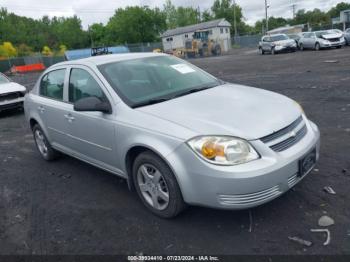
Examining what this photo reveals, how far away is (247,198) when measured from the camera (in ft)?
9.78

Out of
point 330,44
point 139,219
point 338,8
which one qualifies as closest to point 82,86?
point 139,219

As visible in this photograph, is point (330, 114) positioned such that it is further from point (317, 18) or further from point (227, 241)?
point (317, 18)

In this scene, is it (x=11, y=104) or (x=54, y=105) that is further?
(x=11, y=104)

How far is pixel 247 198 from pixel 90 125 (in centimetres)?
207

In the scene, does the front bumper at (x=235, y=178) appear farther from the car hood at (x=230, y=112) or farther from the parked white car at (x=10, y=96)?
the parked white car at (x=10, y=96)

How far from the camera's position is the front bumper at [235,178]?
9.55ft

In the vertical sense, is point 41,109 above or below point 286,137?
above

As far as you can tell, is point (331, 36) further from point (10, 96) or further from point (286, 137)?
point (286, 137)

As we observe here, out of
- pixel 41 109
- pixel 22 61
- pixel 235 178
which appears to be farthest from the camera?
pixel 22 61

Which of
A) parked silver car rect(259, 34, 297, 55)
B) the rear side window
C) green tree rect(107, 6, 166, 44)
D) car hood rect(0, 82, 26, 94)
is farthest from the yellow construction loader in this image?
green tree rect(107, 6, 166, 44)

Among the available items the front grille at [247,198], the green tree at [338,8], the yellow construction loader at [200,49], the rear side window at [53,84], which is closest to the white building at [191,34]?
the yellow construction loader at [200,49]

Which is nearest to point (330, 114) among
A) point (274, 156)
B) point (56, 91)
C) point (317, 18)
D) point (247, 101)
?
point (247, 101)

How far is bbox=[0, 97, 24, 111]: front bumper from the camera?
10622 mm

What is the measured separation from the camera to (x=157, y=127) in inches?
129
